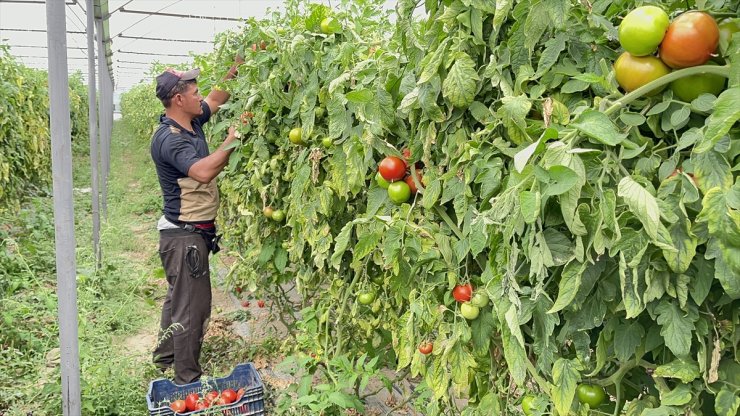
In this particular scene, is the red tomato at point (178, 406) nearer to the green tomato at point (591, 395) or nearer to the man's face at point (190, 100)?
the man's face at point (190, 100)

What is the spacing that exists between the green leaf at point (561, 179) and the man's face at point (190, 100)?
264 cm

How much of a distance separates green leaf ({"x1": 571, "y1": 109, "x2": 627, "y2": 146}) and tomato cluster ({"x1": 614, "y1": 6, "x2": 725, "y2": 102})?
99 millimetres

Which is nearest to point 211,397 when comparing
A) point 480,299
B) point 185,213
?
point 185,213

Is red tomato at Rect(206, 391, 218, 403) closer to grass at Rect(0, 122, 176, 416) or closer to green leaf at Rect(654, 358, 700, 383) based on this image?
grass at Rect(0, 122, 176, 416)

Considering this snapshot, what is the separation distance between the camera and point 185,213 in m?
3.21

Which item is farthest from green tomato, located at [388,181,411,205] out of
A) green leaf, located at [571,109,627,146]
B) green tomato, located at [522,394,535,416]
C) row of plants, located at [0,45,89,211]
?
row of plants, located at [0,45,89,211]

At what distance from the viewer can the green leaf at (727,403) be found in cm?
97

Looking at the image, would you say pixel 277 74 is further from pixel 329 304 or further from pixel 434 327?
pixel 434 327

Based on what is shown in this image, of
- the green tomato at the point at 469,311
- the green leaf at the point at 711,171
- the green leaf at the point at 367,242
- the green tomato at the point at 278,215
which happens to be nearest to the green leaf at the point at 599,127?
the green leaf at the point at 711,171

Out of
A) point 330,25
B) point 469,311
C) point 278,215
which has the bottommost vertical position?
point 278,215

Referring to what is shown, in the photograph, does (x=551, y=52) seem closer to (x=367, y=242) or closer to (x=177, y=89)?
(x=367, y=242)

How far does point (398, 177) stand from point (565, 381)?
2.42 ft

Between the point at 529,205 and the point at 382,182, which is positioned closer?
the point at 529,205

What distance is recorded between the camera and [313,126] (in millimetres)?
2396
